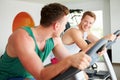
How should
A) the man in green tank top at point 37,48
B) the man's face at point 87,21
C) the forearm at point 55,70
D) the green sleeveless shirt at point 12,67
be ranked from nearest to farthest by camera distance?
the forearm at point 55,70, the man in green tank top at point 37,48, the green sleeveless shirt at point 12,67, the man's face at point 87,21

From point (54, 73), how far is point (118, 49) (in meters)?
4.65

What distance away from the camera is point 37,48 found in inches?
59.3

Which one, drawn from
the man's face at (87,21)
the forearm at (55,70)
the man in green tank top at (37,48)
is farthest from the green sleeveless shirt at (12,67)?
the man's face at (87,21)

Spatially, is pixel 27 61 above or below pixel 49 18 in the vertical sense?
below

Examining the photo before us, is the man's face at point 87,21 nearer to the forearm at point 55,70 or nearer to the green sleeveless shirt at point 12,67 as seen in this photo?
the green sleeveless shirt at point 12,67

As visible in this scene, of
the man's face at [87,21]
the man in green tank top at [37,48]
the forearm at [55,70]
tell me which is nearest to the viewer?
the forearm at [55,70]

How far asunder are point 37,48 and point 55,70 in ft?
1.41

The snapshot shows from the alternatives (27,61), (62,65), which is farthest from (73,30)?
(62,65)

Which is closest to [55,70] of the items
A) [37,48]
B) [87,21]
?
[37,48]

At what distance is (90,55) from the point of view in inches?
39.9

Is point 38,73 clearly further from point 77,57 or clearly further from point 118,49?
A: point 118,49

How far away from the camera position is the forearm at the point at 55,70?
41.2 inches

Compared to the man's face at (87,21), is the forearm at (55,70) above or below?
below

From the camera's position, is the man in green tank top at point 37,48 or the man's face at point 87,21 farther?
the man's face at point 87,21
